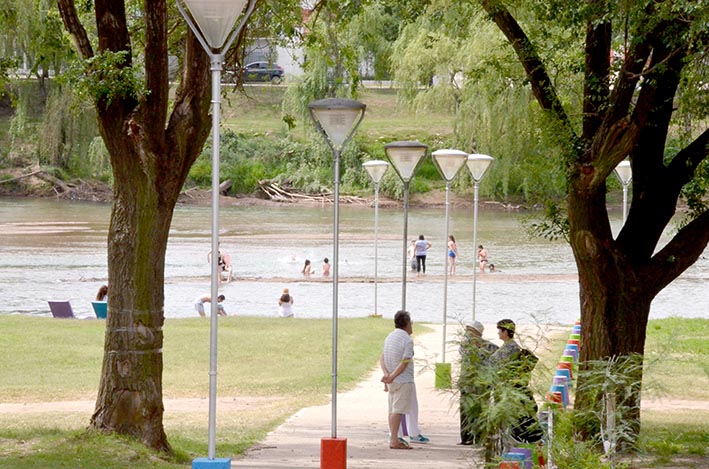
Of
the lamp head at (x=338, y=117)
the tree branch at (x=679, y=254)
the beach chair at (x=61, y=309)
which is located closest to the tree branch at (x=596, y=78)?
the tree branch at (x=679, y=254)

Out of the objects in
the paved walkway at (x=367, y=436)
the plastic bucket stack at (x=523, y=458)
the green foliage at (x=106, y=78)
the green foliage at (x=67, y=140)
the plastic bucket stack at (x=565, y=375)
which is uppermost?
the green foliage at (x=67, y=140)

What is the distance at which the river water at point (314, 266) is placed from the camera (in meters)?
31.3

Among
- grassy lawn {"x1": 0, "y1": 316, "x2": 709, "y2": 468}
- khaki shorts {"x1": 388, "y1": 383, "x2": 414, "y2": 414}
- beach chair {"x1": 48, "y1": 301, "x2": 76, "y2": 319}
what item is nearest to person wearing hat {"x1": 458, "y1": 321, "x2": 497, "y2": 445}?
grassy lawn {"x1": 0, "y1": 316, "x2": 709, "y2": 468}

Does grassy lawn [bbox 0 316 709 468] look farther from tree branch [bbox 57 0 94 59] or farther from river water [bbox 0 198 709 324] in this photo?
tree branch [bbox 57 0 94 59]

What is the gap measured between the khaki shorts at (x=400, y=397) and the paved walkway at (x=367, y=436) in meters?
0.39

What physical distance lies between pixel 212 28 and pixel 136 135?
3.46 meters

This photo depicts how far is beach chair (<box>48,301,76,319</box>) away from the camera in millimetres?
26844

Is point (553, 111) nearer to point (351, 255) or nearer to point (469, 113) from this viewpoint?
point (351, 255)

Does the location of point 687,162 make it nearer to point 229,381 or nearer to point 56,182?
point 229,381

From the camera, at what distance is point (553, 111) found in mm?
13617

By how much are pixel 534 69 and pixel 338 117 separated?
275 centimetres

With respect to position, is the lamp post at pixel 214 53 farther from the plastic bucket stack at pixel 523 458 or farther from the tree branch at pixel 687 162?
the tree branch at pixel 687 162

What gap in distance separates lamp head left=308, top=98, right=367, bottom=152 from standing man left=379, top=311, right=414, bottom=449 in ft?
7.15

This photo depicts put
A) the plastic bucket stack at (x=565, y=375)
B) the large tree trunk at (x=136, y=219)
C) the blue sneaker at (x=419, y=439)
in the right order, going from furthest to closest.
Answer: the plastic bucket stack at (x=565, y=375) → the blue sneaker at (x=419, y=439) → the large tree trunk at (x=136, y=219)
